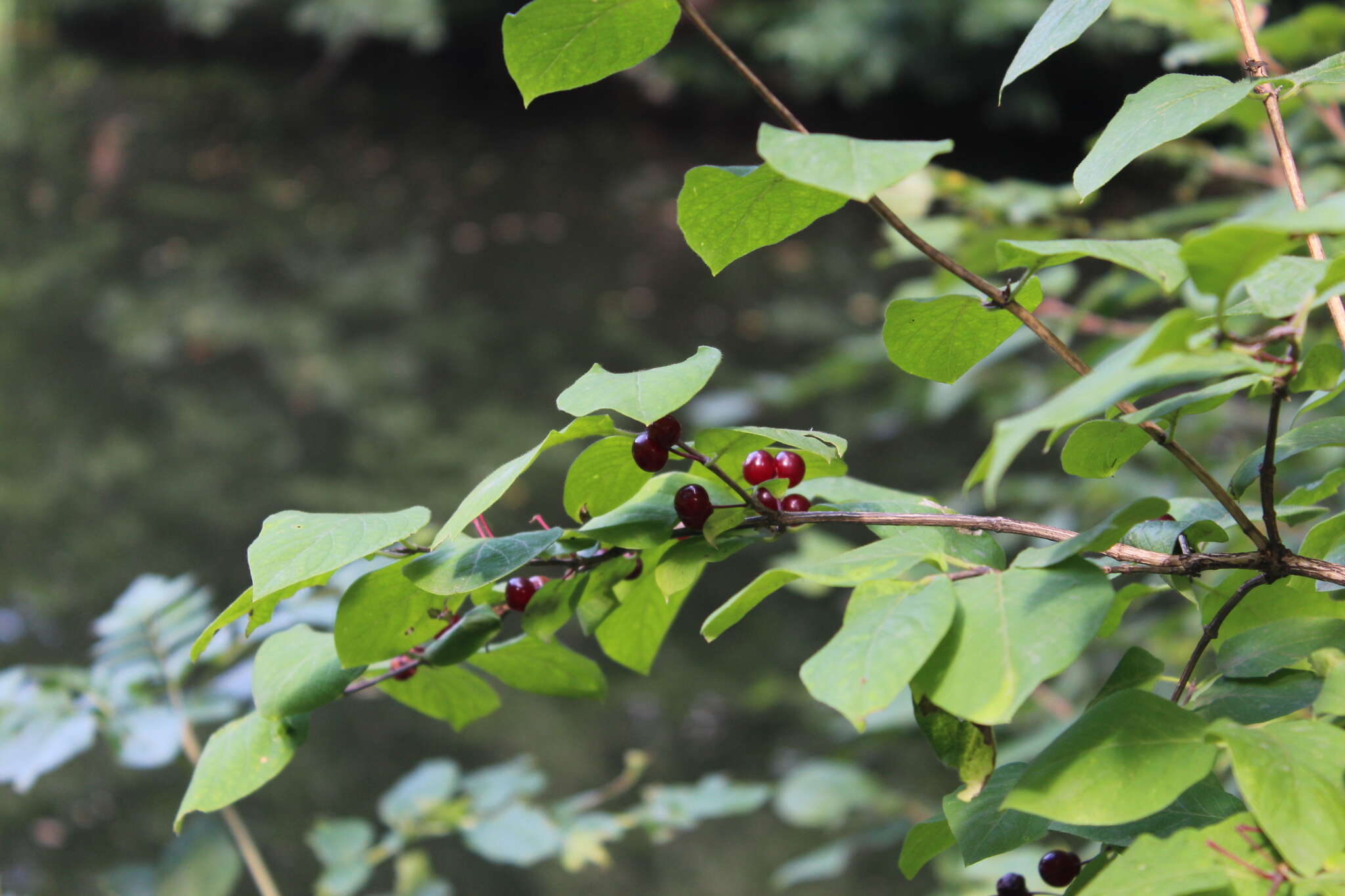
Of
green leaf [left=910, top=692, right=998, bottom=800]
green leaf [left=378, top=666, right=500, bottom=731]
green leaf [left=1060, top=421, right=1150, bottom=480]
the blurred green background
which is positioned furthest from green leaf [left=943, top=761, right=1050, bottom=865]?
the blurred green background

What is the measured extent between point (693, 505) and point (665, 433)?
27 millimetres

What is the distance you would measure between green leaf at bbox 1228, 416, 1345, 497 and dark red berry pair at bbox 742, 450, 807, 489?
6.1 inches

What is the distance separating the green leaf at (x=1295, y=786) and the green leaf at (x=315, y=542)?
0.79 ft

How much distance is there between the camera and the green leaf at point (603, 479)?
1.31 feet

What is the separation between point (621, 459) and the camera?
0.40 metres

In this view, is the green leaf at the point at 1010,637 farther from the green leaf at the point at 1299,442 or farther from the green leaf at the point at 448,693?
the green leaf at the point at 448,693

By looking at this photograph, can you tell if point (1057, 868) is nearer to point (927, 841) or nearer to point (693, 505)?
point (927, 841)

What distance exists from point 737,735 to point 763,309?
2148 millimetres

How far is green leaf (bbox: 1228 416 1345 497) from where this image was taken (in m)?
0.37

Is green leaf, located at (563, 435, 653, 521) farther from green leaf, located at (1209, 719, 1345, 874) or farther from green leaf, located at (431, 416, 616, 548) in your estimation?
green leaf, located at (1209, 719, 1345, 874)

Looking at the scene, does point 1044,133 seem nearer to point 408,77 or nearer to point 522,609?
point 408,77

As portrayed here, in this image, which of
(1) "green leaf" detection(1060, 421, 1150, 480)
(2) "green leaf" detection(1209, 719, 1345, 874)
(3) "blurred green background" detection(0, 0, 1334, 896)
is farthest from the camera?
(3) "blurred green background" detection(0, 0, 1334, 896)

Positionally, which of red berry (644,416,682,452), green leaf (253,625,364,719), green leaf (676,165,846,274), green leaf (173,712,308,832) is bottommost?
green leaf (173,712,308,832)

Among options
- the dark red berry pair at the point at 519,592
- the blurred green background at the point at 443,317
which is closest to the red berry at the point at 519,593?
the dark red berry pair at the point at 519,592
